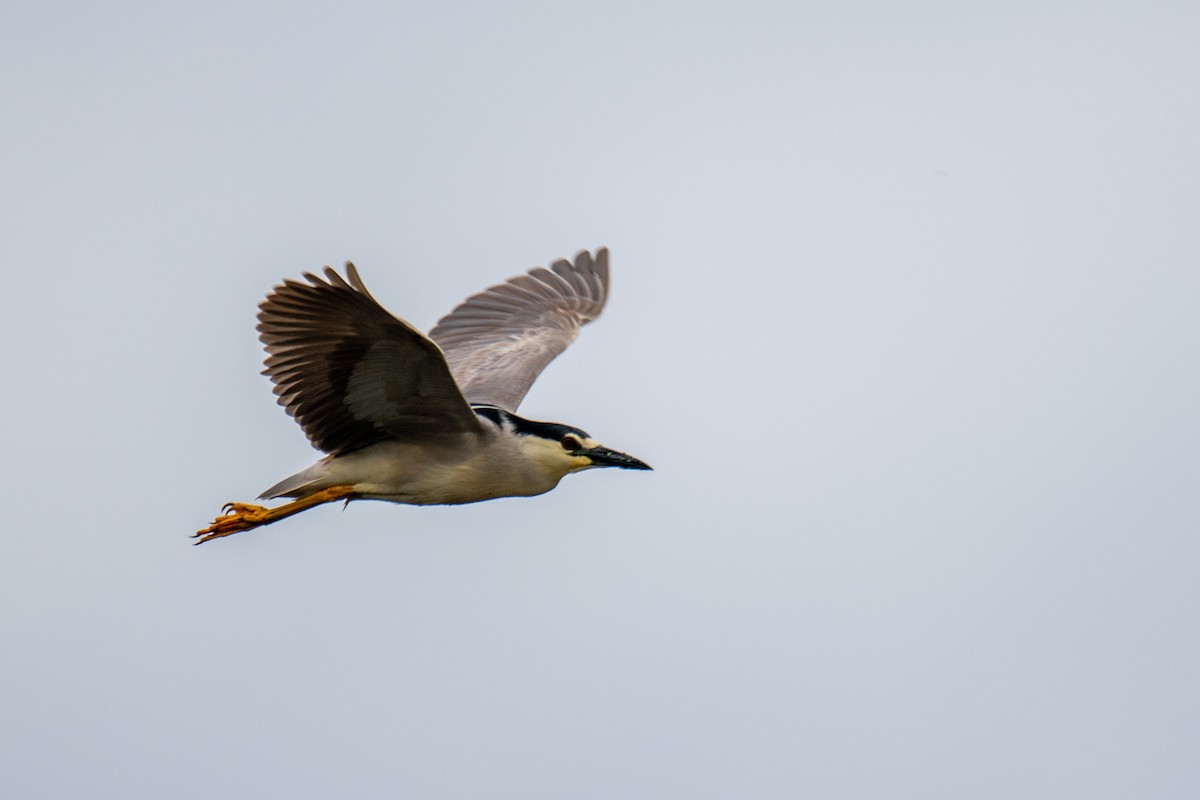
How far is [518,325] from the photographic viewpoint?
15.5 m

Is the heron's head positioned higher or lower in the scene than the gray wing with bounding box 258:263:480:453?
lower

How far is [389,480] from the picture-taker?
11.5 m

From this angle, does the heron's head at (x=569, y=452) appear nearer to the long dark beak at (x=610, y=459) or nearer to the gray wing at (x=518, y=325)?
the long dark beak at (x=610, y=459)

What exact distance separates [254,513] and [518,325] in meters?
4.39

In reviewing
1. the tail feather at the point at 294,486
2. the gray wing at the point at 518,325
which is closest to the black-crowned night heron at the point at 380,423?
the tail feather at the point at 294,486

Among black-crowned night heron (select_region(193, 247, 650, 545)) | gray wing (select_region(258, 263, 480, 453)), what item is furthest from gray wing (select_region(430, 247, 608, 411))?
gray wing (select_region(258, 263, 480, 453))

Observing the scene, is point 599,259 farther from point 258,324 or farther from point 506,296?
point 258,324

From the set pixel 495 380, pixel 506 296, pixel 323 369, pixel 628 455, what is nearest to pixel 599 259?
pixel 506 296

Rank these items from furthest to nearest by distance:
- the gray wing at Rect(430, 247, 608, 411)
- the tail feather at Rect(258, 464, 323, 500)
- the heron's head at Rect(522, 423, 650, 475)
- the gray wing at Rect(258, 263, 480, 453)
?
the gray wing at Rect(430, 247, 608, 411), the heron's head at Rect(522, 423, 650, 475), the tail feather at Rect(258, 464, 323, 500), the gray wing at Rect(258, 263, 480, 453)

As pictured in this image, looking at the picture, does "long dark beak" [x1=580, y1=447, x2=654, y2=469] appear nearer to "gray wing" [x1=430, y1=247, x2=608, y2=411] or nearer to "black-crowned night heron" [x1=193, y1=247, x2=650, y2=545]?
"black-crowned night heron" [x1=193, y1=247, x2=650, y2=545]

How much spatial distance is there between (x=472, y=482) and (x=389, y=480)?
1.80ft

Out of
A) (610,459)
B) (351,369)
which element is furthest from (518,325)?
(351,369)

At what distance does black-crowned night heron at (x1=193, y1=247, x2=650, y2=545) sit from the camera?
1049cm

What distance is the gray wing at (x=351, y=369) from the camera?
10344mm
